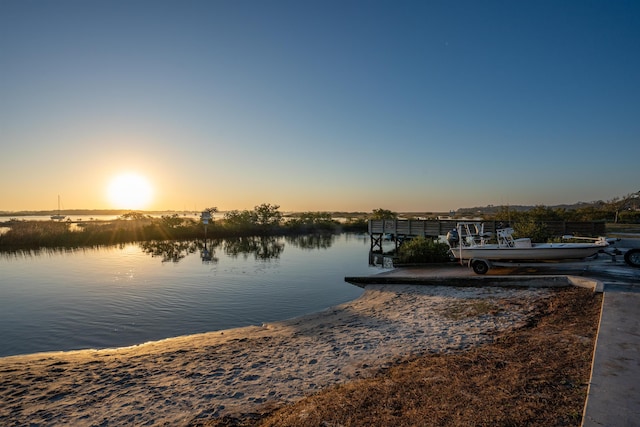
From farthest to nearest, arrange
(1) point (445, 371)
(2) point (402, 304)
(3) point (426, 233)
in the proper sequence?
(3) point (426, 233) < (2) point (402, 304) < (1) point (445, 371)

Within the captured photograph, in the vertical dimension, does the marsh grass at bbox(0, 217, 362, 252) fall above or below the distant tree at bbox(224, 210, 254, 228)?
below

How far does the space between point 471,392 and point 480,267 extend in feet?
28.0

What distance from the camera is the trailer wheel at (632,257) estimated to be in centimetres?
1090

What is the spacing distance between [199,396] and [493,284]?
8997 mm

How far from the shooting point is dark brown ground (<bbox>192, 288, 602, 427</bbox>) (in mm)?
3670

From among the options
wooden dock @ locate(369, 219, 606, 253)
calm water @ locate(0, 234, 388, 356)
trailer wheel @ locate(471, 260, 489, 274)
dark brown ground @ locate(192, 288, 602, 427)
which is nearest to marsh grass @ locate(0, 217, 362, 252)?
calm water @ locate(0, 234, 388, 356)

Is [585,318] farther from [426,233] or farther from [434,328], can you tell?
[426,233]

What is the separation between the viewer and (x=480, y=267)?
12.0 metres

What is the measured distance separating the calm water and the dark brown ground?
6.00 meters

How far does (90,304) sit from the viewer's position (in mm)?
12547

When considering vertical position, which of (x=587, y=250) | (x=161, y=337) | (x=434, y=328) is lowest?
(x=161, y=337)

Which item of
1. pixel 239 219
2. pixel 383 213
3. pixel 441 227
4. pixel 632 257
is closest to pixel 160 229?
pixel 239 219

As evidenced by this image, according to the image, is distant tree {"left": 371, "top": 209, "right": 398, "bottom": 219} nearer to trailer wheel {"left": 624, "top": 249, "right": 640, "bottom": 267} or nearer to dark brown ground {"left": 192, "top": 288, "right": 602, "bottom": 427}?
trailer wheel {"left": 624, "top": 249, "right": 640, "bottom": 267}

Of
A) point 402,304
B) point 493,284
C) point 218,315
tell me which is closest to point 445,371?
point 402,304
